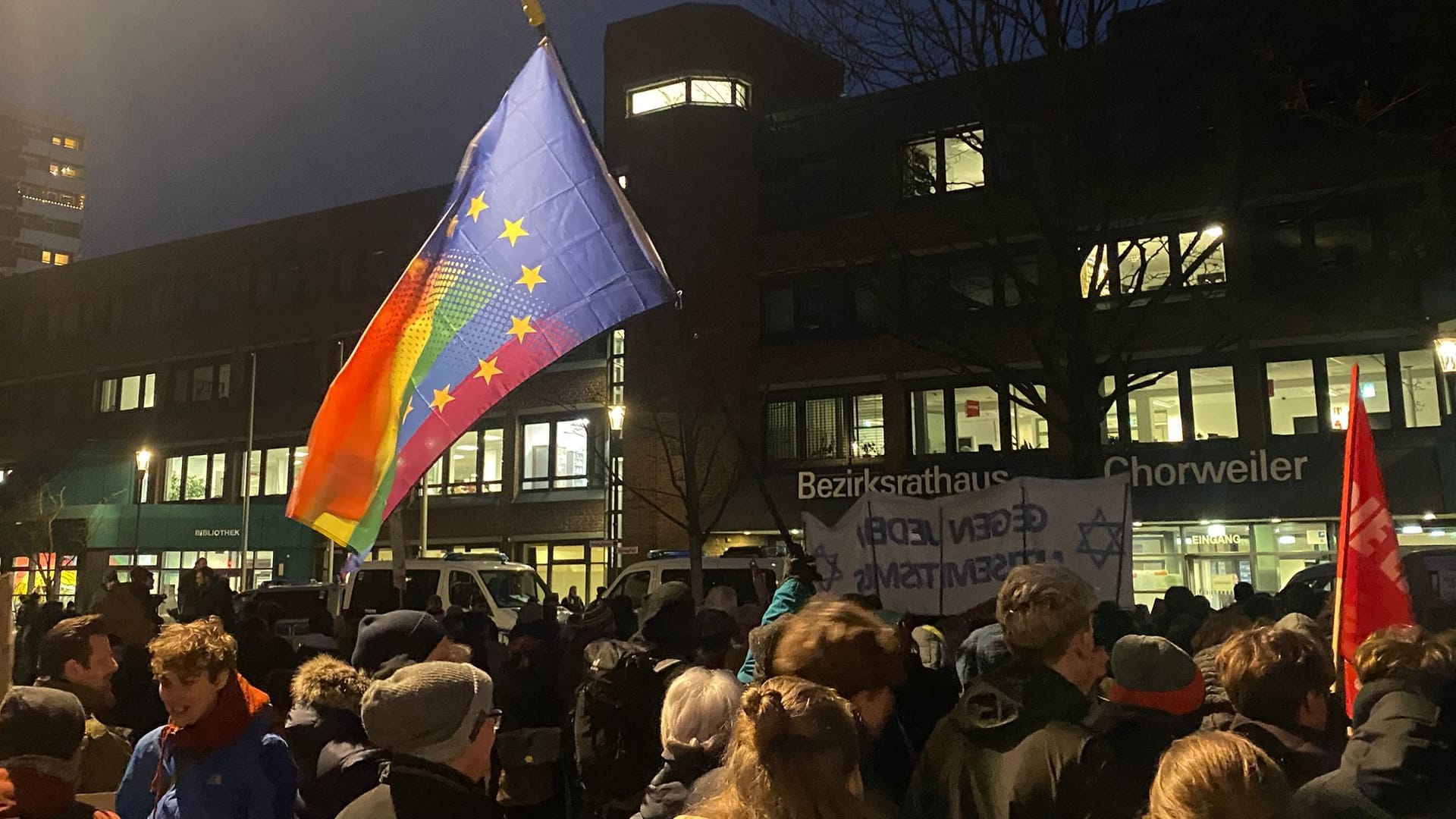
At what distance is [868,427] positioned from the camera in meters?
28.7

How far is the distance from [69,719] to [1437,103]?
17.9 meters

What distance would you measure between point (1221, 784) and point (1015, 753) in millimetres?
691

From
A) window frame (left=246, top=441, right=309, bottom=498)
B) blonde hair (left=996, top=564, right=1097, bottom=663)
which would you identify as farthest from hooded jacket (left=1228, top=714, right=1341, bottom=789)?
window frame (left=246, top=441, right=309, bottom=498)

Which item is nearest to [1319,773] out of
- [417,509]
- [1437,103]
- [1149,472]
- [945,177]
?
[1437,103]

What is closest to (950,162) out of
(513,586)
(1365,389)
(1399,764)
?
(1365,389)

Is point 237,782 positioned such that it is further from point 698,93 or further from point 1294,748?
point 698,93

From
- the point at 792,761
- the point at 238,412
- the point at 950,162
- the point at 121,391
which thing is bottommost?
the point at 792,761

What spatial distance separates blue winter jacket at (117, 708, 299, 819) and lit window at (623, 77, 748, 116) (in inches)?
1127

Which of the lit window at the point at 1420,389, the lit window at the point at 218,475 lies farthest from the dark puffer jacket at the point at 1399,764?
the lit window at the point at 218,475

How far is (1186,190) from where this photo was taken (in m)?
24.6

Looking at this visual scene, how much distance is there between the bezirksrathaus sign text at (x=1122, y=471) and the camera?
23.9 meters

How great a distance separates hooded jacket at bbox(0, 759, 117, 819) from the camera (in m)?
3.13

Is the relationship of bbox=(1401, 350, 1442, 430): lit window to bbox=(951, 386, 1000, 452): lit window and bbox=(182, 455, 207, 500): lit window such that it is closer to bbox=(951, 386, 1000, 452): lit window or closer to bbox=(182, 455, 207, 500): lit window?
bbox=(951, 386, 1000, 452): lit window

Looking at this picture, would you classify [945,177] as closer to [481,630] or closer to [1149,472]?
[1149,472]
